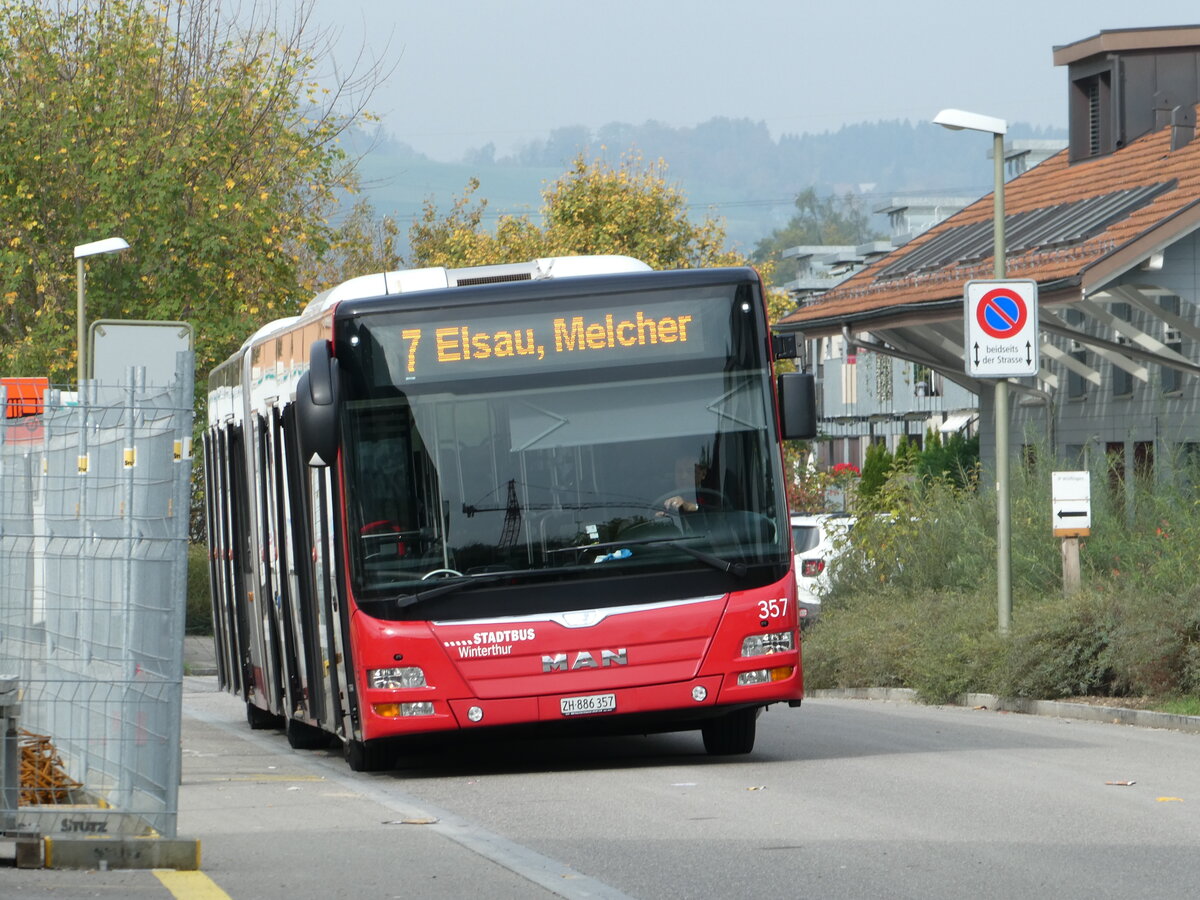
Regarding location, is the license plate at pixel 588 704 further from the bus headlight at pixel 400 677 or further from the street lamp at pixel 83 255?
the street lamp at pixel 83 255

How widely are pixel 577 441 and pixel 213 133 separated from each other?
22864 millimetres

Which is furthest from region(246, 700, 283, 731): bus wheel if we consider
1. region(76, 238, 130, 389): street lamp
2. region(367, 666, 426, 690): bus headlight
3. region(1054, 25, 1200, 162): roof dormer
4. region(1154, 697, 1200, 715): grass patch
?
region(1054, 25, 1200, 162): roof dormer


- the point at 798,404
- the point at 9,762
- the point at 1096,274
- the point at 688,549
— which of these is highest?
the point at 1096,274

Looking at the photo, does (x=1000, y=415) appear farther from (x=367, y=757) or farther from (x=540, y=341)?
(x=367, y=757)

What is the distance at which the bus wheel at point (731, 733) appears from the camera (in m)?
14.2

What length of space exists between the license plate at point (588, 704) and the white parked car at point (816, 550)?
45.1 ft

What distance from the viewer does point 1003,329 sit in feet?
65.7

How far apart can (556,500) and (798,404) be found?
151cm

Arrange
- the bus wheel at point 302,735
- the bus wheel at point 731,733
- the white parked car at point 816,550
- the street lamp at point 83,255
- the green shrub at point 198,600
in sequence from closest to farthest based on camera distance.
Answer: the bus wheel at point 731,733 → the bus wheel at point 302,735 → the white parked car at point 816,550 → the street lamp at point 83,255 → the green shrub at point 198,600

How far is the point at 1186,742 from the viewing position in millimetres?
14898

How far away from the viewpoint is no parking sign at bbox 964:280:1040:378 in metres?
19.9

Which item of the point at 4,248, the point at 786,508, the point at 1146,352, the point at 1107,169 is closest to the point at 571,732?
the point at 786,508

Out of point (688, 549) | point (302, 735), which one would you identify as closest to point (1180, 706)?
point (688, 549)

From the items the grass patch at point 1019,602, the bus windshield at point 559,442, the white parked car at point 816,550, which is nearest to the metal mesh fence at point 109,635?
the bus windshield at point 559,442
